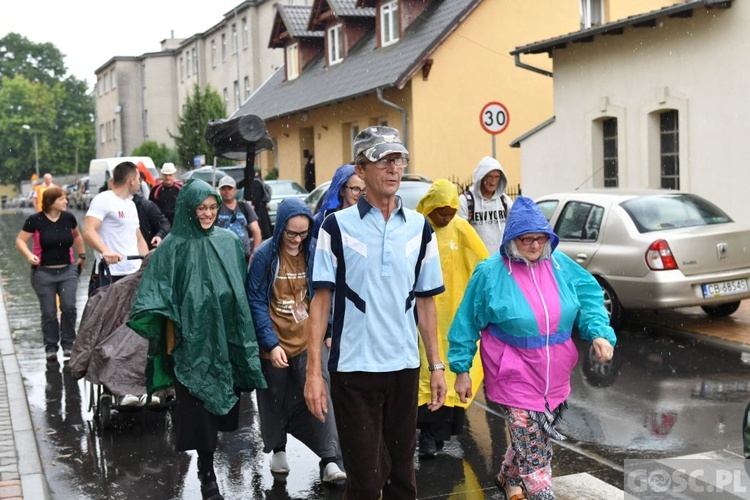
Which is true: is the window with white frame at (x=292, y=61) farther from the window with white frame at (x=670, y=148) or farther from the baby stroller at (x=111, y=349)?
the baby stroller at (x=111, y=349)

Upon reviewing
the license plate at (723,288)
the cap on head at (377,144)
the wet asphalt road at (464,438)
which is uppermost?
the cap on head at (377,144)

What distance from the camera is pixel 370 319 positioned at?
14.1 ft

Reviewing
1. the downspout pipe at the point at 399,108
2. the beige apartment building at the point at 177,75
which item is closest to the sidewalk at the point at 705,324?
the downspout pipe at the point at 399,108

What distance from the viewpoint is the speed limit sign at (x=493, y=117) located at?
1664 cm

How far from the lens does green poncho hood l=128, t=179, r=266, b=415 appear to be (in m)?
5.66

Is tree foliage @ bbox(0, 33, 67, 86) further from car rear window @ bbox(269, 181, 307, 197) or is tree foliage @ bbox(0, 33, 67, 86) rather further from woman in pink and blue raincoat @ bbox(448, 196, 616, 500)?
woman in pink and blue raincoat @ bbox(448, 196, 616, 500)

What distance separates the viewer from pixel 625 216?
430 inches

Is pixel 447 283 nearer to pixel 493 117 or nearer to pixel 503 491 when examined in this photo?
pixel 503 491

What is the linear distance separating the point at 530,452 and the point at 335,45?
3082cm

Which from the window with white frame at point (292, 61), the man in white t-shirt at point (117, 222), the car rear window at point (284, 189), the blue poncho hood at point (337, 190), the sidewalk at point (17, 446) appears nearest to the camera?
the sidewalk at point (17, 446)

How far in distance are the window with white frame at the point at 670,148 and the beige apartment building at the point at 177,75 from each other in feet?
101

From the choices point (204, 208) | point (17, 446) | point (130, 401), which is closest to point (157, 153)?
point (130, 401)

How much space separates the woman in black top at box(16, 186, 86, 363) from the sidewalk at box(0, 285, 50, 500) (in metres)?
0.70

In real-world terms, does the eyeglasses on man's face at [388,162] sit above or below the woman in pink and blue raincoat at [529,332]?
above
